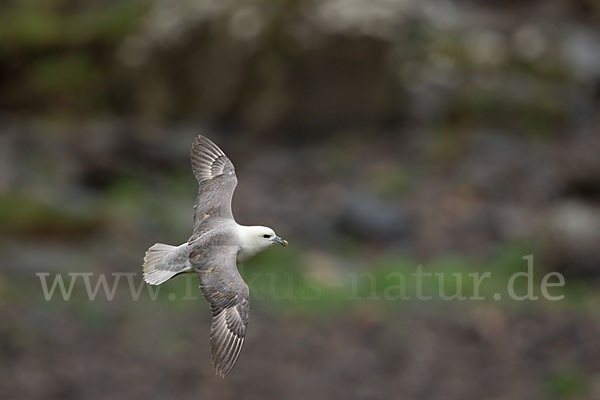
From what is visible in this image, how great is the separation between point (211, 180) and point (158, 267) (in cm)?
66

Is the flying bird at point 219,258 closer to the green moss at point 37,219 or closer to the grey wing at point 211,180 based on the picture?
the grey wing at point 211,180

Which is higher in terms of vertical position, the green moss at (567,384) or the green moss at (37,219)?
the green moss at (37,219)

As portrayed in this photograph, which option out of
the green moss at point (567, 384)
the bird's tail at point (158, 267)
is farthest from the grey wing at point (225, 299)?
the green moss at point (567, 384)

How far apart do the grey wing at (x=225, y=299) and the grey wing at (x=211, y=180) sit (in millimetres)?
406

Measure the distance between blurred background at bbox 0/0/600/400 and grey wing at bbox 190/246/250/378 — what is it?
6683 mm

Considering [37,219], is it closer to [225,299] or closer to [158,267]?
[158,267]

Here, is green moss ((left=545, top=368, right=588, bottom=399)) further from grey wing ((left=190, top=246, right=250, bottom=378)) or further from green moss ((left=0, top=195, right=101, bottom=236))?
grey wing ((left=190, top=246, right=250, bottom=378))

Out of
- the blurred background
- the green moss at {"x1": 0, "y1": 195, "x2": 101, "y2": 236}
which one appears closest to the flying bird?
the blurred background

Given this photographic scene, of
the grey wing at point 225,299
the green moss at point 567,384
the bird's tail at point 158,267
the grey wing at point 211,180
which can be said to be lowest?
the grey wing at point 225,299

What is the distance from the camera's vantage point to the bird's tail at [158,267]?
201 inches

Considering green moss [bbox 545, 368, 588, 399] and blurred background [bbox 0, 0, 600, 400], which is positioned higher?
blurred background [bbox 0, 0, 600, 400]

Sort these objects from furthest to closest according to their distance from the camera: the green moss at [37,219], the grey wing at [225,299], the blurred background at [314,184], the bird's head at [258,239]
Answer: the green moss at [37,219] → the blurred background at [314,184] → the bird's head at [258,239] → the grey wing at [225,299]

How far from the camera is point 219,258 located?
16.3 feet

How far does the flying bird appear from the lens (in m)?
4.81
